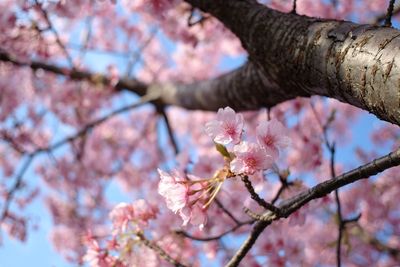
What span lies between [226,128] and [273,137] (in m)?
0.19

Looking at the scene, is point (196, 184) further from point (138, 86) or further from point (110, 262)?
point (138, 86)

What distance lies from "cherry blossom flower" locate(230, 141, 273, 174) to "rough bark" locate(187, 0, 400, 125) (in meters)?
0.36

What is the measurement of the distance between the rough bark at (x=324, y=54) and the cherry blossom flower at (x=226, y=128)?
36 centimetres

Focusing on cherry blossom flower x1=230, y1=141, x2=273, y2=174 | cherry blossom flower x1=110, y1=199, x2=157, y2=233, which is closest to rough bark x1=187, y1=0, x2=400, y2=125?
cherry blossom flower x1=230, y1=141, x2=273, y2=174

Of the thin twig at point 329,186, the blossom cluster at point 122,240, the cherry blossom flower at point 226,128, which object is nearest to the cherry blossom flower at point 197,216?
the thin twig at point 329,186

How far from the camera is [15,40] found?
3990 mm

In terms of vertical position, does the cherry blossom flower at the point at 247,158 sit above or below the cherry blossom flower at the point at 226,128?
below

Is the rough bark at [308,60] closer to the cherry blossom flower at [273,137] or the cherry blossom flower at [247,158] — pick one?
the cherry blossom flower at [273,137]

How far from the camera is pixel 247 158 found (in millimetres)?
Answer: 1497

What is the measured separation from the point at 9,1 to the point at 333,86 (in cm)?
422

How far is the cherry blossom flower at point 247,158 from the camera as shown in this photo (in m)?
1.48

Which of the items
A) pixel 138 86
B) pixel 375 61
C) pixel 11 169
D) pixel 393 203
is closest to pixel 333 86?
pixel 375 61

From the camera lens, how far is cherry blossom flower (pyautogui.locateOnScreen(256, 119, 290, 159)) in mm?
1592

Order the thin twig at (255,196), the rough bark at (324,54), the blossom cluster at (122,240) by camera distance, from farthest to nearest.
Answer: the blossom cluster at (122,240) < the thin twig at (255,196) < the rough bark at (324,54)
